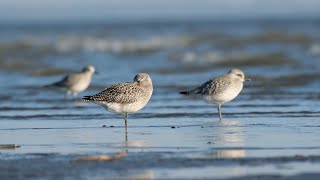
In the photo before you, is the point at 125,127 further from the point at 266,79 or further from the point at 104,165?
the point at 266,79

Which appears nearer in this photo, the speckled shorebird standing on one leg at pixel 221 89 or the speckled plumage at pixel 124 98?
the speckled plumage at pixel 124 98

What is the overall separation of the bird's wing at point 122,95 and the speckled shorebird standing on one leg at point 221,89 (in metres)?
2.20

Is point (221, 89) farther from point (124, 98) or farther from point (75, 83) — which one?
point (75, 83)

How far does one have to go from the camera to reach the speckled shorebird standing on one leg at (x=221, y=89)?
15.6 m

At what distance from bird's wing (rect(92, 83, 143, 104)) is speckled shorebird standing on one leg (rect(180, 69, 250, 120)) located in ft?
7.22

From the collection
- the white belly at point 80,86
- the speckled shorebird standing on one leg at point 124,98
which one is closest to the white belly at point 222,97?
the speckled shorebird standing on one leg at point 124,98

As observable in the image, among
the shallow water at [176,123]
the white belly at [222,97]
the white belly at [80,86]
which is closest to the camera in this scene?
the shallow water at [176,123]

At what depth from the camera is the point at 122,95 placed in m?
13.6

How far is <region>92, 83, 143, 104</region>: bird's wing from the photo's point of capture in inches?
535

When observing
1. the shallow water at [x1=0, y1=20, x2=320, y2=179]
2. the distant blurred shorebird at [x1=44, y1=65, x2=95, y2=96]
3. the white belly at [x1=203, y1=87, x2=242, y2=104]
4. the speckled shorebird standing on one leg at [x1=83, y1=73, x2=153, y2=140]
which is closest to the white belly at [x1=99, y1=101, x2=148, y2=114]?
the speckled shorebird standing on one leg at [x1=83, y1=73, x2=153, y2=140]

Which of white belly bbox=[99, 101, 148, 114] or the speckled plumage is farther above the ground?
the speckled plumage

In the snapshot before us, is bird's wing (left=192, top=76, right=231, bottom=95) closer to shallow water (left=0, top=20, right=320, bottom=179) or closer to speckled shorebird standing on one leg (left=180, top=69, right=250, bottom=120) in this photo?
speckled shorebird standing on one leg (left=180, top=69, right=250, bottom=120)

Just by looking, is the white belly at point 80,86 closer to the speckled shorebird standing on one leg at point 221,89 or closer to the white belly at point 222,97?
the speckled shorebird standing on one leg at point 221,89

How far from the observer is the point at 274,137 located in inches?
482
